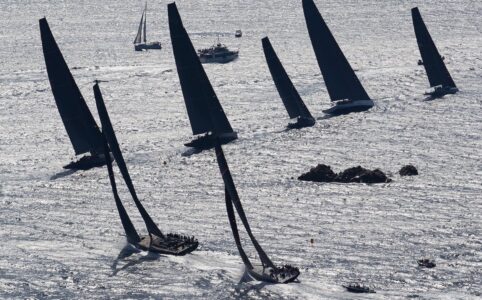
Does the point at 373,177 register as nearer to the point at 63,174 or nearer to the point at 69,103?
the point at 63,174

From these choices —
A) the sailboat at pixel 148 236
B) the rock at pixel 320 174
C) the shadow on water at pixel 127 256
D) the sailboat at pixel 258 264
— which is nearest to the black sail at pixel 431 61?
the rock at pixel 320 174

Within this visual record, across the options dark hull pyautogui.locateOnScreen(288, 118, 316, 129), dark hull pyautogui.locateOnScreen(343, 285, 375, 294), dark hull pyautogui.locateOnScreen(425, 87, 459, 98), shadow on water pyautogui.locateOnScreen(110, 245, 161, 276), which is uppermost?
dark hull pyautogui.locateOnScreen(425, 87, 459, 98)

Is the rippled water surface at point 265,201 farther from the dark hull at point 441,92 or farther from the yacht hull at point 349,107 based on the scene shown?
the yacht hull at point 349,107

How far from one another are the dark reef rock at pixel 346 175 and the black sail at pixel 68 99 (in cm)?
2791

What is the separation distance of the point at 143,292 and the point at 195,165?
42.8m

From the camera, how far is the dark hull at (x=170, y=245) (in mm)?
103812

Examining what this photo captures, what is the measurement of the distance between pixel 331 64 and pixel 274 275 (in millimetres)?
72828

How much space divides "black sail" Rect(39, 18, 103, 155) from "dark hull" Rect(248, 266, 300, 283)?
50775 mm

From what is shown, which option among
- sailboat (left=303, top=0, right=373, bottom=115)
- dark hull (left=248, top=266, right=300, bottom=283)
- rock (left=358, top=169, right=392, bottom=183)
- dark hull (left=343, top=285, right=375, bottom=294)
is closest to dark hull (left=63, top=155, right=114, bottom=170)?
rock (left=358, top=169, right=392, bottom=183)

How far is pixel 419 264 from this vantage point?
97312mm

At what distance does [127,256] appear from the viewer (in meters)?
105

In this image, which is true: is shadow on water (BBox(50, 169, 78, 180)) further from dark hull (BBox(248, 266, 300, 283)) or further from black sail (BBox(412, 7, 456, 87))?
black sail (BBox(412, 7, 456, 87))

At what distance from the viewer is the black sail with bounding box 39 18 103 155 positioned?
14575 cm

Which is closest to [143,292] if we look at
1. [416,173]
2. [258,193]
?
[258,193]
